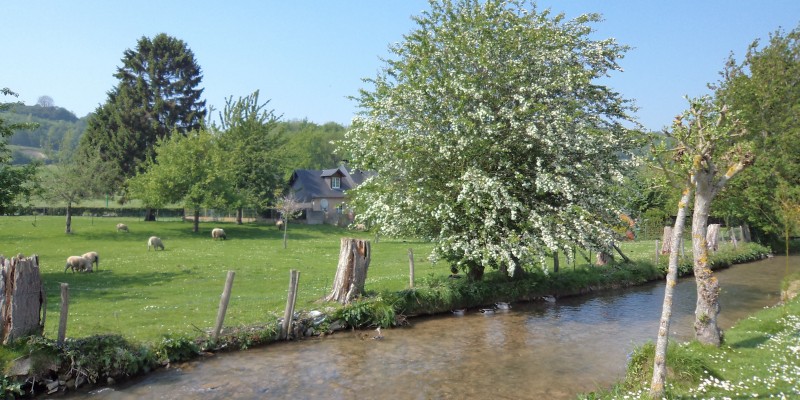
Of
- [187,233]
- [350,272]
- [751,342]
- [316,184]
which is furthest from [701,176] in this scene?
[316,184]

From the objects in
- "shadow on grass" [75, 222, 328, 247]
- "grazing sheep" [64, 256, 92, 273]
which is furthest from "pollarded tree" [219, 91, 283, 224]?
"grazing sheep" [64, 256, 92, 273]

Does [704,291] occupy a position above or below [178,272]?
above

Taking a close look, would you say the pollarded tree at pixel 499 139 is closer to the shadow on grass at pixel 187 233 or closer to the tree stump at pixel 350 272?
the tree stump at pixel 350 272

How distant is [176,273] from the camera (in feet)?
95.8

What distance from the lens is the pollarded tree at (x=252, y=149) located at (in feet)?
214

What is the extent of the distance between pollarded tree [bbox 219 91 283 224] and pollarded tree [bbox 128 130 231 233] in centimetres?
649

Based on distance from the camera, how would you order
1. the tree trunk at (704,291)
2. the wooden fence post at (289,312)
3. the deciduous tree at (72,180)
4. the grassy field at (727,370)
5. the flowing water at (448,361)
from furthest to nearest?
the deciduous tree at (72,180)
the wooden fence post at (289,312)
the flowing water at (448,361)
the tree trunk at (704,291)
the grassy field at (727,370)

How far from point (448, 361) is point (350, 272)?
5857mm

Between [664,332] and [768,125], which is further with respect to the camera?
[768,125]

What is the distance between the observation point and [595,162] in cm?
2188

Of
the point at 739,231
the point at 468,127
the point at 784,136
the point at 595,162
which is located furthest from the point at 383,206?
the point at 739,231

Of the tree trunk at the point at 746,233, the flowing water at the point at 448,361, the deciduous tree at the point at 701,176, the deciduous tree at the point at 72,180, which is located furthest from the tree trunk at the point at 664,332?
the deciduous tree at the point at 72,180

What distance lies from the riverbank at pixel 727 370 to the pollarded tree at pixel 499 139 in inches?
276

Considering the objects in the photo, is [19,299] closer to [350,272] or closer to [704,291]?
[350,272]
